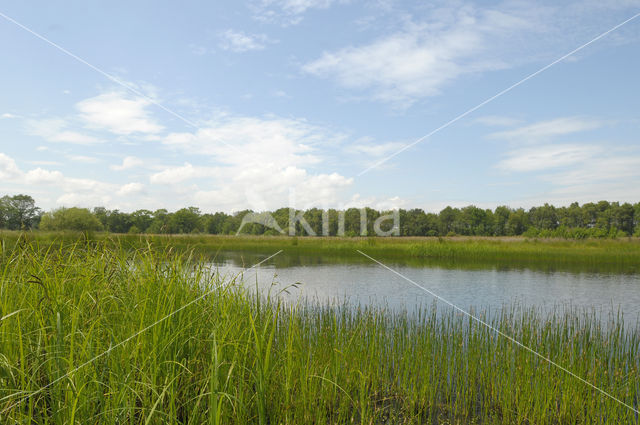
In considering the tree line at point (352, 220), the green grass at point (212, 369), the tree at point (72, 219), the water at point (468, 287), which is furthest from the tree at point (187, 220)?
the green grass at point (212, 369)

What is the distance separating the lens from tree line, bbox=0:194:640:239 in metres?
27.4

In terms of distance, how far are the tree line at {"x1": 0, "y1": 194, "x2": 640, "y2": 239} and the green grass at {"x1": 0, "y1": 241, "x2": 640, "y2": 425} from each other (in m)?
1.72

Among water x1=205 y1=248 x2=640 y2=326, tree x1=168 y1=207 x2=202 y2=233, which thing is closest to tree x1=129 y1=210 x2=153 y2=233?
tree x1=168 y1=207 x2=202 y2=233

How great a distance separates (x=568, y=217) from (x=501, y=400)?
94.5 metres

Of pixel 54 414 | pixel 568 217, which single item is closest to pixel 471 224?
pixel 568 217

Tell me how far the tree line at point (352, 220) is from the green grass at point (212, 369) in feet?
5.64

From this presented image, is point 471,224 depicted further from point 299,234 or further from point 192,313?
point 192,313

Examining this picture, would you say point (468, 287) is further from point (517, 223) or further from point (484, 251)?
point (517, 223)

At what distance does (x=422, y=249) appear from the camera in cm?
3044

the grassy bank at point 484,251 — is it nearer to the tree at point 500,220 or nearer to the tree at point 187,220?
the tree at point 187,220

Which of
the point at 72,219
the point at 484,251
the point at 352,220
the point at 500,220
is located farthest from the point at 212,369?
the point at 500,220

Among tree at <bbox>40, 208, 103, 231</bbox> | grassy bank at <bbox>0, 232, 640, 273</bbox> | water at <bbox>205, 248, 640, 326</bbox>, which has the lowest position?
water at <bbox>205, 248, 640, 326</bbox>

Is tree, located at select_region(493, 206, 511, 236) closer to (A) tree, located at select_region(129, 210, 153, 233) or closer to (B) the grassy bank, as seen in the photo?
(B) the grassy bank

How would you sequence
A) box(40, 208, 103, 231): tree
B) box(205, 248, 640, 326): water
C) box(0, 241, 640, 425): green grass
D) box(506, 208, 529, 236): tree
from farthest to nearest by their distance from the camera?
box(506, 208, 529, 236): tree
box(40, 208, 103, 231): tree
box(205, 248, 640, 326): water
box(0, 241, 640, 425): green grass
